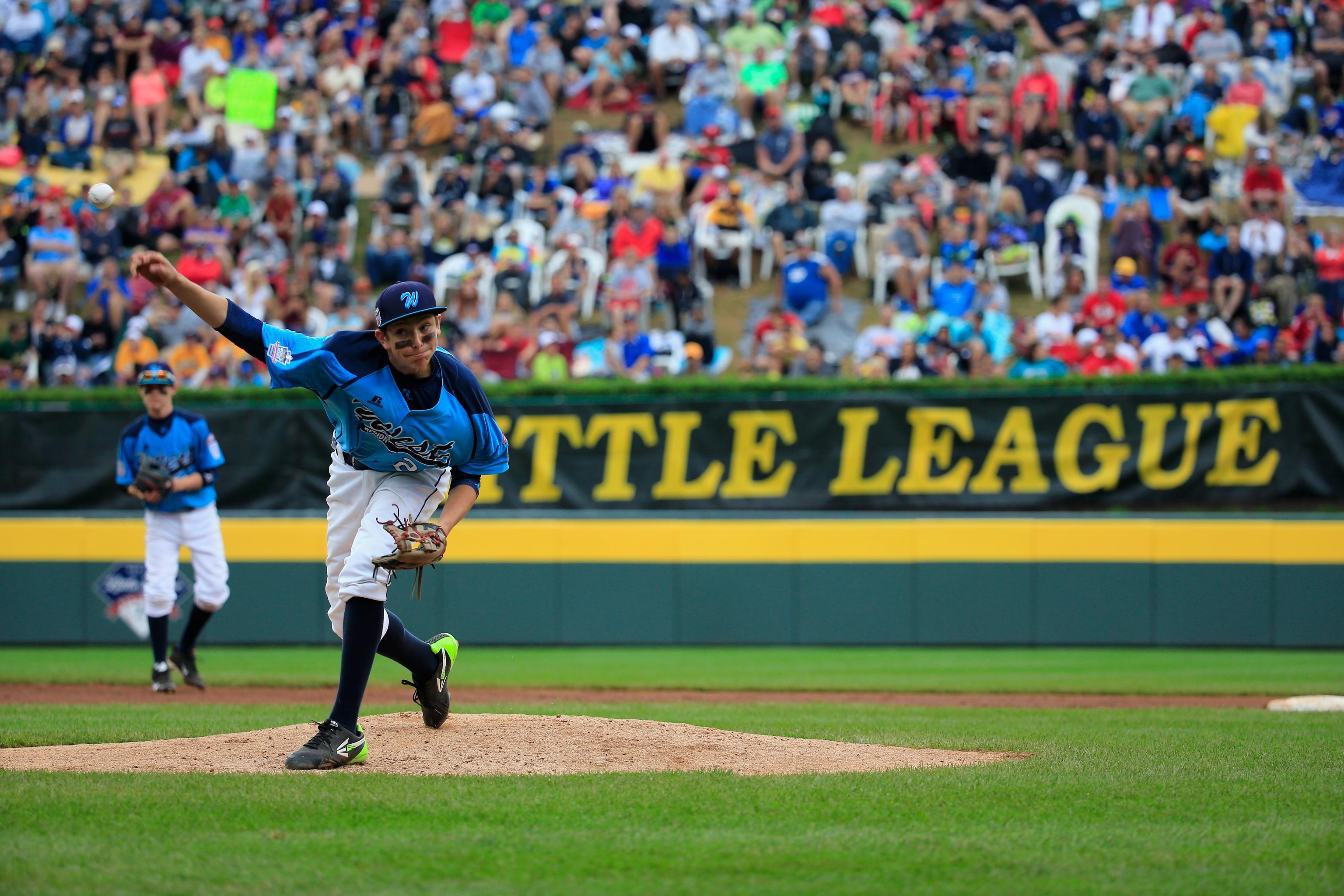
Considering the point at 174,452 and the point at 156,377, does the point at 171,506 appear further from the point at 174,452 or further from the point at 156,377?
the point at 156,377

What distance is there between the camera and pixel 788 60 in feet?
64.7

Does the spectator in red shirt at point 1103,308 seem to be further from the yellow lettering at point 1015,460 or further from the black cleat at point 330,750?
the black cleat at point 330,750

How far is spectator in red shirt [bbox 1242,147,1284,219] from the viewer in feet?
52.6

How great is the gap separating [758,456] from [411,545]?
8.60 metres

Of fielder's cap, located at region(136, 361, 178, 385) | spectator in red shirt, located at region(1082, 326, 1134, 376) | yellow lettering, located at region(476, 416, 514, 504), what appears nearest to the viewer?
fielder's cap, located at region(136, 361, 178, 385)

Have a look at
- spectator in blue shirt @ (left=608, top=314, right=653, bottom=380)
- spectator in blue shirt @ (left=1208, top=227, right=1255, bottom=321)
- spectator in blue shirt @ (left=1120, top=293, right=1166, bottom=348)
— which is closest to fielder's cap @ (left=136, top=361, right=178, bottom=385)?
spectator in blue shirt @ (left=608, top=314, right=653, bottom=380)

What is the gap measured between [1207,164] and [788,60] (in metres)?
6.07

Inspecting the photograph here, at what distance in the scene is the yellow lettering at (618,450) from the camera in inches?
534

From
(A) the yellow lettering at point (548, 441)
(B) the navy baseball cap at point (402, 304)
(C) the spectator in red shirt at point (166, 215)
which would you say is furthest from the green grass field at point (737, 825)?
(C) the spectator in red shirt at point (166, 215)

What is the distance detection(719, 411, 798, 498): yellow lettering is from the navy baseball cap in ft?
27.9

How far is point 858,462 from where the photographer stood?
1334cm

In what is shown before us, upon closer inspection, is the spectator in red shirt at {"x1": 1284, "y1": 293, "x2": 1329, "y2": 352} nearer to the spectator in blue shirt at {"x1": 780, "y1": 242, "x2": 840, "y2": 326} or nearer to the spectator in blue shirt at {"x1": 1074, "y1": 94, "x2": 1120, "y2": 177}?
the spectator in blue shirt at {"x1": 1074, "y1": 94, "x2": 1120, "y2": 177}

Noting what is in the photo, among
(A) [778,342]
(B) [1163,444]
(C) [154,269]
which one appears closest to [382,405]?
(C) [154,269]

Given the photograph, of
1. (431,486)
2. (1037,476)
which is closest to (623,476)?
(1037,476)
